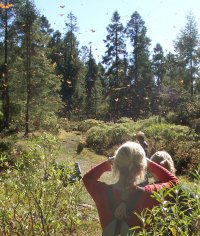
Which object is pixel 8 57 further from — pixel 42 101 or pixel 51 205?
pixel 51 205

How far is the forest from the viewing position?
12.4 ft

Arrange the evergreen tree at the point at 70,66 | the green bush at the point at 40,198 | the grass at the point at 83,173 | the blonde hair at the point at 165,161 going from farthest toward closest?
the evergreen tree at the point at 70,66 → the grass at the point at 83,173 → the blonde hair at the point at 165,161 → the green bush at the point at 40,198

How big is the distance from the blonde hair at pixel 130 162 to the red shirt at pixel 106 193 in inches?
4.2

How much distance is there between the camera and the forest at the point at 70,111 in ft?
12.4

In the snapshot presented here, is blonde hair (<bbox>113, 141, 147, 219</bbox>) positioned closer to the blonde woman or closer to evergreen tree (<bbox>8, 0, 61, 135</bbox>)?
the blonde woman

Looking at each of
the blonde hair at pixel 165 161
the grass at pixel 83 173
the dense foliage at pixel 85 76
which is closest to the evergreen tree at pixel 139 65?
→ the dense foliage at pixel 85 76

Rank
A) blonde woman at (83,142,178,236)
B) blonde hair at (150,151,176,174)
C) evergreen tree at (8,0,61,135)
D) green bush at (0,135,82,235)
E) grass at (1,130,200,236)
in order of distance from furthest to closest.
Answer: evergreen tree at (8,0,61,135) < grass at (1,130,200,236) < blonde hair at (150,151,176,174) < green bush at (0,135,82,235) < blonde woman at (83,142,178,236)

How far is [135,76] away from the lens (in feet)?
165

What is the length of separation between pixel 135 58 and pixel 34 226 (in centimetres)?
4762

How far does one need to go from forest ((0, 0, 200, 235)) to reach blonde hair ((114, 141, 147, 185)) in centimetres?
60

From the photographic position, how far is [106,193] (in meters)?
3.38

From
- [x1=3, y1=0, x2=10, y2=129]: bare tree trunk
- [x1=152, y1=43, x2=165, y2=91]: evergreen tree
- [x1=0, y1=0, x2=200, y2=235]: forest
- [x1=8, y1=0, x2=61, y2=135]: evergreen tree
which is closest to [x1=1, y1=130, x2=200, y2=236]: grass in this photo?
[x1=0, y1=0, x2=200, y2=235]: forest

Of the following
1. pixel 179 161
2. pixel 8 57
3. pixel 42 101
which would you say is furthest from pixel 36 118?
pixel 179 161

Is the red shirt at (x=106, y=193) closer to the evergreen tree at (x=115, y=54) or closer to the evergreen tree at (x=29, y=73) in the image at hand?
the evergreen tree at (x=29, y=73)
